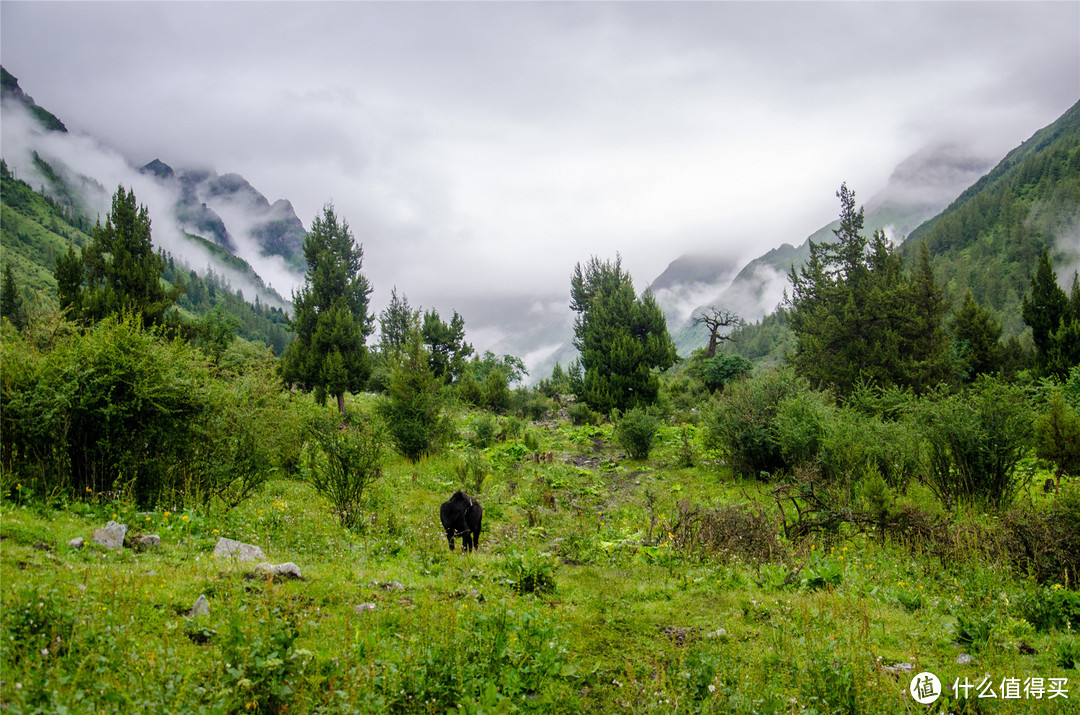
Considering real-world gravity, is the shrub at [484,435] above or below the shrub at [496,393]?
below

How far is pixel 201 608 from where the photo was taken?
14.2 ft

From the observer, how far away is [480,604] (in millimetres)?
5441

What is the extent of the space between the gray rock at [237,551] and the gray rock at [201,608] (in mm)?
1660

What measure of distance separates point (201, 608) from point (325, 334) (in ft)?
73.5

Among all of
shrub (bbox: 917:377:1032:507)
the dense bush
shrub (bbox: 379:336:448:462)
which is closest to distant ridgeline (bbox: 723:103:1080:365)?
shrub (bbox: 379:336:448:462)

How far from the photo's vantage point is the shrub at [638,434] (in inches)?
769

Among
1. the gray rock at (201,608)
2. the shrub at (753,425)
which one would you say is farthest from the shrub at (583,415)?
the gray rock at (201,608)

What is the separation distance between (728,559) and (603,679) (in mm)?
4264

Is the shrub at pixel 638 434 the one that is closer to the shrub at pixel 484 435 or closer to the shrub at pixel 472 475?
the shrub at pixel 484 435

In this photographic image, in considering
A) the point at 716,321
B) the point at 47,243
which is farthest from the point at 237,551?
the point at 47,243

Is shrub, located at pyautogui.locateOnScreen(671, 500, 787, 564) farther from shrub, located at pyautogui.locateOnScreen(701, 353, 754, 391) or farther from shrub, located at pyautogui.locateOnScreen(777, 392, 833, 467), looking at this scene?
shrub, located at pyautogui.locateOnScreen(701, 353, 754, 391)

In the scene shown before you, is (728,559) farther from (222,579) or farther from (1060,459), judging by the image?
(1060,459)

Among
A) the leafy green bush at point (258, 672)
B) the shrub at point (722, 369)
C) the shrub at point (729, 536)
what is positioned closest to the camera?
the leafy green bush at point (258, 672)

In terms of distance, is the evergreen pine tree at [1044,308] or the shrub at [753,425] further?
the evergreen pine tree at [1044,308]
